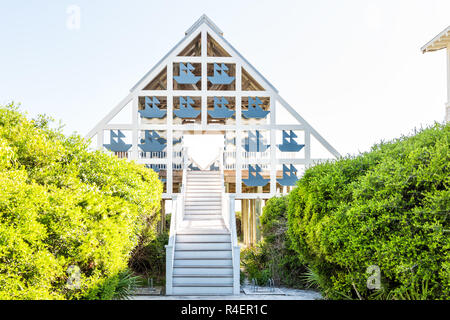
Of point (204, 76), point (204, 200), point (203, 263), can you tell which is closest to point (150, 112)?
point (204, 76)

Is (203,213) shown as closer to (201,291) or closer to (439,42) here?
(201,291)

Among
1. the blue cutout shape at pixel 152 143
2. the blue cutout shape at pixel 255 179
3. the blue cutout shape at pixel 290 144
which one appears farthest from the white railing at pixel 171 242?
the blue cutout shape at pixel 290 144

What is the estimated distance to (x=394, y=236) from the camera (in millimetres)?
4797

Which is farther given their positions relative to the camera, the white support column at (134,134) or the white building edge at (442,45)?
the white support column at (134,134)

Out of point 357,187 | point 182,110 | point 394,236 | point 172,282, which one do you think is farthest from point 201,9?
point 394,236

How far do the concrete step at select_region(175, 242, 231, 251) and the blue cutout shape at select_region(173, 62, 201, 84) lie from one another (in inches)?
304

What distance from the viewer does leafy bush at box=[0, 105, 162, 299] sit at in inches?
168

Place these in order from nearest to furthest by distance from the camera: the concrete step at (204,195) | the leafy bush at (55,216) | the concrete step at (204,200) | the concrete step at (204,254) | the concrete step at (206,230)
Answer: the leafy bush at (55,216)
the concrete step at (204,254)
the concrete step at (206,230)
the concrete step at (204,200)
the concrete step at (204,195)

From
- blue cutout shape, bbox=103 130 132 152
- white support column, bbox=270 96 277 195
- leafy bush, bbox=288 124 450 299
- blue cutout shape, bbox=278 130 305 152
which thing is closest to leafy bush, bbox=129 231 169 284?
blue cutout shape, bbox=103 130 132 152

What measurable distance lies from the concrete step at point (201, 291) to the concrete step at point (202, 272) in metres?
0.39

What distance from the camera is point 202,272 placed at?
9898 mm

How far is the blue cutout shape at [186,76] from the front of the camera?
1598 centimetres

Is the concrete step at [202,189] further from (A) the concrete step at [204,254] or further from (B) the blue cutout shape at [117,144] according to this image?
(A) the concrete step at [204,254]

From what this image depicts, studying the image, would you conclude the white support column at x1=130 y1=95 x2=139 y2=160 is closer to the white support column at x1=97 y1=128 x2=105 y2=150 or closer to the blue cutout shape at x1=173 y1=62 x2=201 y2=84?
the white support column at x1=97 y1=128 x2=105 y2=150
